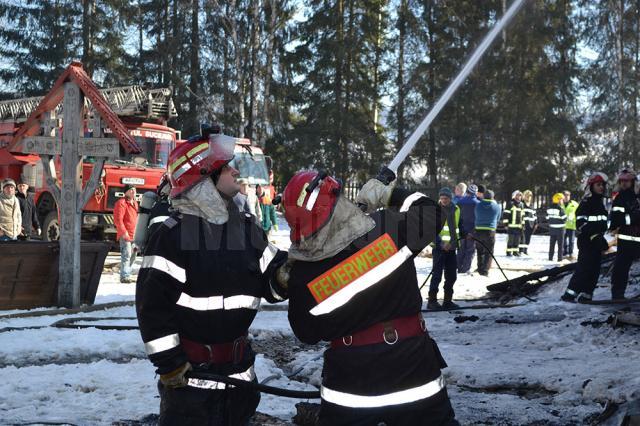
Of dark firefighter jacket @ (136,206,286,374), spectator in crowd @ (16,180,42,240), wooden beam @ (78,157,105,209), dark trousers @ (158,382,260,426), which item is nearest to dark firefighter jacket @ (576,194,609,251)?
wooden beam @ (78,157,105,209)

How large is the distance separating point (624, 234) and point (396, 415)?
8.57 metres

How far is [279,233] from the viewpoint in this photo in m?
25.7

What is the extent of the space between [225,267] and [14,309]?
746 centimetres

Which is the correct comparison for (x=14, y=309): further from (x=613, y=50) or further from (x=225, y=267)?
(x=613, y=50)

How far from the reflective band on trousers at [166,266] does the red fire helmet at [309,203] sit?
56cm

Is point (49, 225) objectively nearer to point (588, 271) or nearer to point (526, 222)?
point (588, 271)

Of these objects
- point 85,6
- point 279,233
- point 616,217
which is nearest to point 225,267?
point 616,217

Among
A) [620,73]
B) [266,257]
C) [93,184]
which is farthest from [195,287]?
[620,73]

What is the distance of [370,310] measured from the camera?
318 cm

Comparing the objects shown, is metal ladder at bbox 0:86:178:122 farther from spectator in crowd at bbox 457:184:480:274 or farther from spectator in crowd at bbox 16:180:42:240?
spectator in crowd at bbox 457:184:480:274

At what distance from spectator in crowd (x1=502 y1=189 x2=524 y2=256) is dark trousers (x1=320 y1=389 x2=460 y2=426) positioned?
16373 mm

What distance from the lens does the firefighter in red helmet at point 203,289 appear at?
11.1 feet

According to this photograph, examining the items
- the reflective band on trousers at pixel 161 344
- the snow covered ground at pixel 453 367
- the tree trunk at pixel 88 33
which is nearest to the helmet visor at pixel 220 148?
the reflective band on trousers at pixel 161 344

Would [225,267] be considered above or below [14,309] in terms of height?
above
